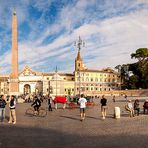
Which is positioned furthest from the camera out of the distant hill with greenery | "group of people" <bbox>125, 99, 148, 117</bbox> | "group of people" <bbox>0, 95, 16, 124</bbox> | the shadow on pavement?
the distant hill with greenery

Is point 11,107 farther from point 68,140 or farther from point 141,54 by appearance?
point 141,54

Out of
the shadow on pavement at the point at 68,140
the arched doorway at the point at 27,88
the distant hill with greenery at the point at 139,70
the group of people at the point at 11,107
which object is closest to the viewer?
the shadow on pavement at the point at 68,140

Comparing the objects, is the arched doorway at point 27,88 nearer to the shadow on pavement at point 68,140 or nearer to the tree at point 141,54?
the tree at point 141,54

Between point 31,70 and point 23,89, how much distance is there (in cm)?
896

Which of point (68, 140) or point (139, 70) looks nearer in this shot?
point (68, 140)

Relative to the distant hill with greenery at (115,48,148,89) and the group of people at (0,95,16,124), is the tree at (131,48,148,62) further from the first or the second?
the group of people at (0,95,16,124)

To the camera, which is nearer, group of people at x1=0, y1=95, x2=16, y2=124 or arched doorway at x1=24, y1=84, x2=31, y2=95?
group of people at x1=0, y1=95, x2=16, y2=124

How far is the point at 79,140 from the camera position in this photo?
11.5 metres

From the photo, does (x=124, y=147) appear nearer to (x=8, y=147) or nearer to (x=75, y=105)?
(x=8, y=147)

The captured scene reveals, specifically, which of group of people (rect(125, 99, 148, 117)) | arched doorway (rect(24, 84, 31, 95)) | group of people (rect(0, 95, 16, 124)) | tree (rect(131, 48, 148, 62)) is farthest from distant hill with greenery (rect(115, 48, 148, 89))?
group of people (rect(0, 95, 16, 124))

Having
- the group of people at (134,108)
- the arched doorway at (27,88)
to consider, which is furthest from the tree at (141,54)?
the group of people at (134,108)

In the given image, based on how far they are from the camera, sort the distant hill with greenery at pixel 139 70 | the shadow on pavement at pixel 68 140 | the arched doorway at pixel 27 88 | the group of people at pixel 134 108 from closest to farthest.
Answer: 1. the shadow on pavement at pixel 68 140
2. the group of people at pixel 134 108
3. the distant hill with greenery at pixel 139 70
4. the arched doorway at pixel 27 88

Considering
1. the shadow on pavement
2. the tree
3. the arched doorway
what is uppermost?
the tree

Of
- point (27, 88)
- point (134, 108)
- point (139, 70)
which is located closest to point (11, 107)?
point (134, 108)
